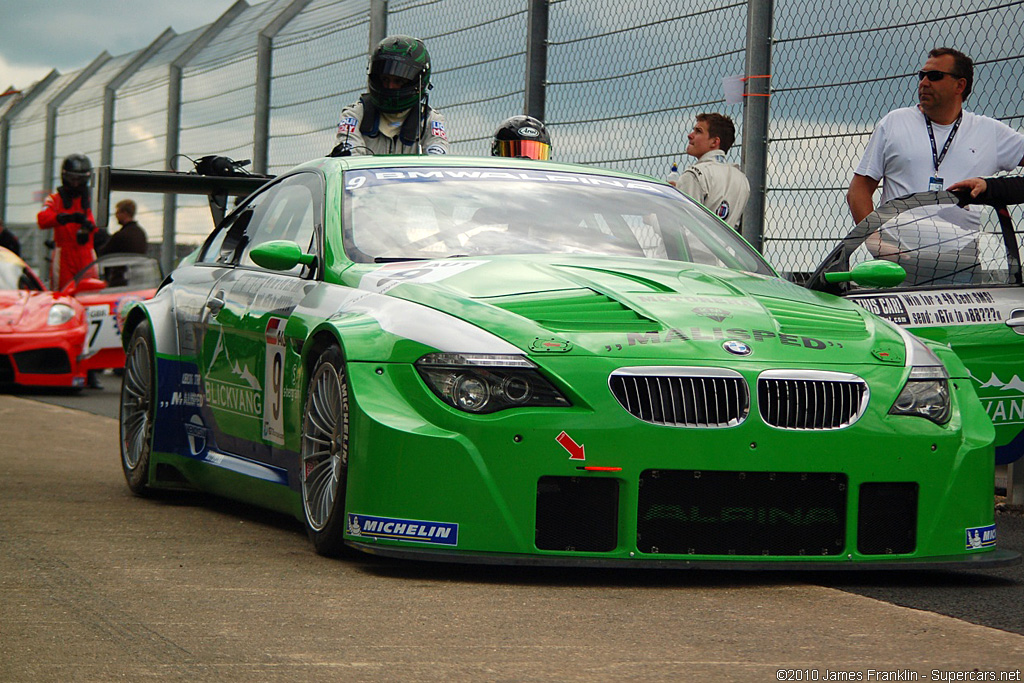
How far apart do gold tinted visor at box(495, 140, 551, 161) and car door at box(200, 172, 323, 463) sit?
9.15 ft

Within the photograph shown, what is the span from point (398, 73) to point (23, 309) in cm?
629

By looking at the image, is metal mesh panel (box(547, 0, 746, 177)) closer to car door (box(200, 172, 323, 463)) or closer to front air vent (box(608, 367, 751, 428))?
car door (box(200, 172, 323, 463))

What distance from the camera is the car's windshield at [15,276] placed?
14.0 metres

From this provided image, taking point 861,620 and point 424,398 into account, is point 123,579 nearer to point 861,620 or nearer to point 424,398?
point 424,398

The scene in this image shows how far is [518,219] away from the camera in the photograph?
572 centimetres

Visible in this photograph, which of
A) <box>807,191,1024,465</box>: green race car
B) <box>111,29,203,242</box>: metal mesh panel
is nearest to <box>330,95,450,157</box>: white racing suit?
<box>807,191,1024,465</box>: green race car

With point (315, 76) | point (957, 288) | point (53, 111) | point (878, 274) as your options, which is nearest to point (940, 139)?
point (957, 288)

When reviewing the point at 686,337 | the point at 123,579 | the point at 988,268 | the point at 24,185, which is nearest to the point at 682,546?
the point at 686,337

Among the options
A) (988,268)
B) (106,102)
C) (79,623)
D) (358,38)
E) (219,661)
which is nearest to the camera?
(219,661)

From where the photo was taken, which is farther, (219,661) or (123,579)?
(123,579)

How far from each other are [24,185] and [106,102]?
4.83 meters

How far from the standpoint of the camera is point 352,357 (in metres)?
4.77

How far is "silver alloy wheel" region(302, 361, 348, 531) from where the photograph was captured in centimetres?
483

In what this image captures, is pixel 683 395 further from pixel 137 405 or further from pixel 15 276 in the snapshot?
pixel 15 276
